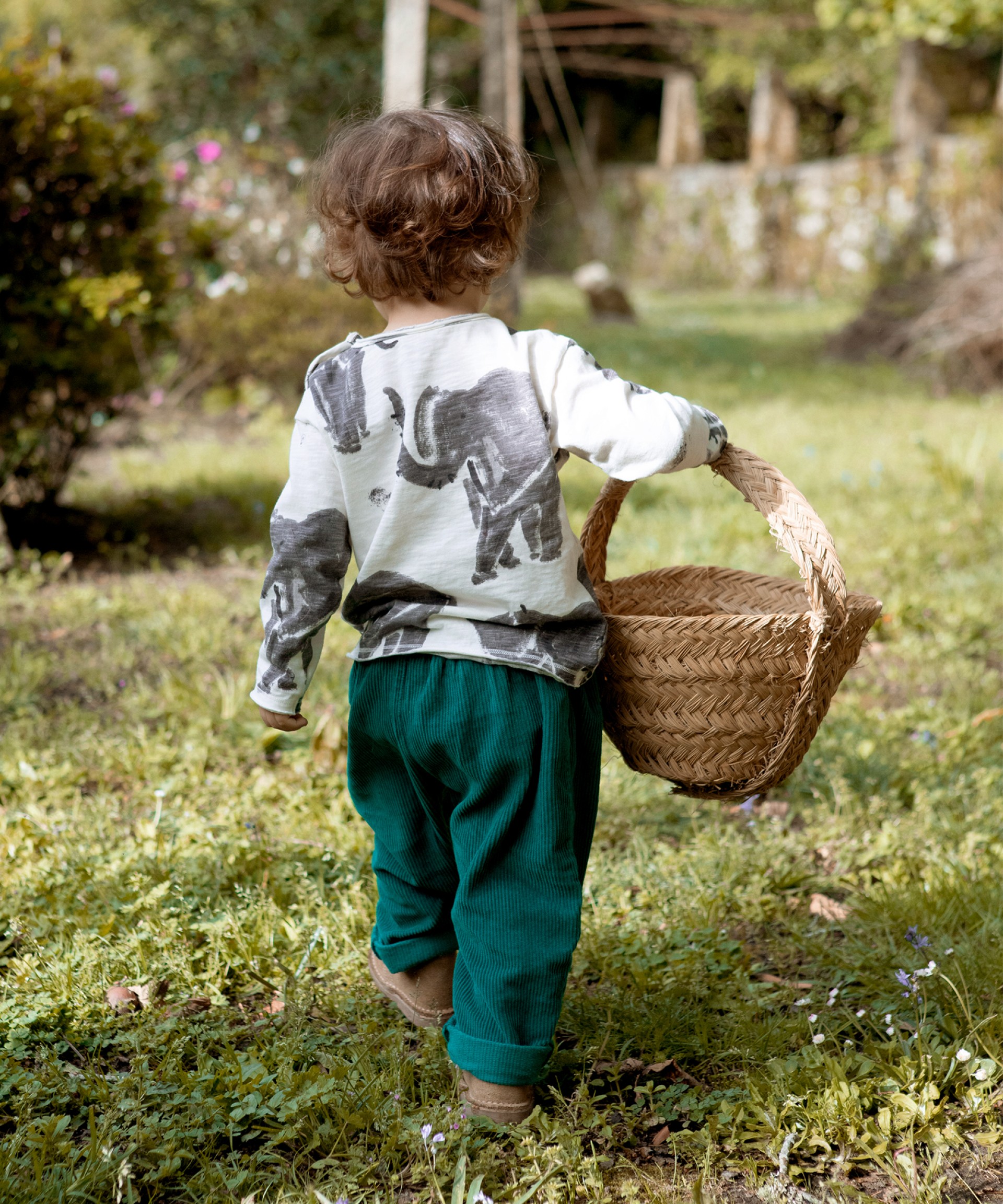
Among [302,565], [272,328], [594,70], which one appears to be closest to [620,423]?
[302,565]

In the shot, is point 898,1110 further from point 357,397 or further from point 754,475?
point 357,397

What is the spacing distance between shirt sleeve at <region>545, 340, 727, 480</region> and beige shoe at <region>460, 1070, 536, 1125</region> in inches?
38.9

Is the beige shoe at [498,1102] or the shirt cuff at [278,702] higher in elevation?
the shirt cuff at [278,702]

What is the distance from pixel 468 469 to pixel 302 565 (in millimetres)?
306

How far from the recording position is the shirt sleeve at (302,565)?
173cm

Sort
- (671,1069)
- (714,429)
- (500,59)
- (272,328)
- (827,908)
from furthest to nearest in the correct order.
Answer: (500,59), (272,328), (827,908), (671,1069), (714,429)

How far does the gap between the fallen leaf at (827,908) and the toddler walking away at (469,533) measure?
89 centimetres

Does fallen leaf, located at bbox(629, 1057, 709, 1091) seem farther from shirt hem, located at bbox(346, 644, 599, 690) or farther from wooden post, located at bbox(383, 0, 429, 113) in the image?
wooden post, located at bbox(383, 0, 429, 113)

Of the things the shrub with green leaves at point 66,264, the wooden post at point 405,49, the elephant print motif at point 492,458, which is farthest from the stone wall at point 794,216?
the elephant print motif at point 492,458

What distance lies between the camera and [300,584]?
1771mm

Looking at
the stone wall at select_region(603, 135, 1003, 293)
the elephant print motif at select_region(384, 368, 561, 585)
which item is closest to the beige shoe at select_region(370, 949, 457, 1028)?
the elephant print motif at select_region(384, 368, 561, 585)

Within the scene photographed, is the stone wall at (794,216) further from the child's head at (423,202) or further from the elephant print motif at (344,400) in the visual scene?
the elephant print motif at (344,400)

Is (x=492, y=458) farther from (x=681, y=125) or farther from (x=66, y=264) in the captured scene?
(x=681, y=125)

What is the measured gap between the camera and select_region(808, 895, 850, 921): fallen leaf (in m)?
2.42
